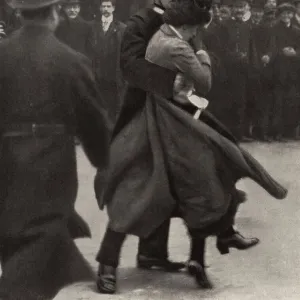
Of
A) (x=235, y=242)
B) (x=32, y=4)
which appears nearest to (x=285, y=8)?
(x=235, y=242)

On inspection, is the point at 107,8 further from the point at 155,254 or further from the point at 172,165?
the point at 155,254

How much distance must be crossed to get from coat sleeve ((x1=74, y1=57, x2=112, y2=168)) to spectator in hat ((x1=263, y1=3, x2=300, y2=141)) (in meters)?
0.95

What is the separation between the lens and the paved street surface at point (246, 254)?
389 cm

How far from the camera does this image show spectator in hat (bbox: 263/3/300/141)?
428 cm

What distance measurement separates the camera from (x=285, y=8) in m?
4.31

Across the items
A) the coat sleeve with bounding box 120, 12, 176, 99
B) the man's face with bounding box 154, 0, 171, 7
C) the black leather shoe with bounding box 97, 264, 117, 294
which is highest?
the man's face with bounding box 154, 0, 171, 7

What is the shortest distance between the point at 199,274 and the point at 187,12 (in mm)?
1265

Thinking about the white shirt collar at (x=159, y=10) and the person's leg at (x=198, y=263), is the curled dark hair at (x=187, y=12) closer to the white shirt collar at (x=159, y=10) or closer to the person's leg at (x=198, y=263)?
the white shirt collar at (x=159, y=10)

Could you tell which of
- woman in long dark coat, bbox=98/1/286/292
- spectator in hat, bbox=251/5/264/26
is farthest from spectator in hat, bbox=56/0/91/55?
spectator in hat, bbox=251/5/264/26

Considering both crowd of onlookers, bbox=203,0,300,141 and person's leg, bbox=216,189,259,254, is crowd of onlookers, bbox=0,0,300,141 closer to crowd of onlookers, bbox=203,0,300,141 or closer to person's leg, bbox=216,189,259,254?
crowd of onlookers, bbox=203,0,300,141

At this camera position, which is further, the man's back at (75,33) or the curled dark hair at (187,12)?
the man's back at (75,33)

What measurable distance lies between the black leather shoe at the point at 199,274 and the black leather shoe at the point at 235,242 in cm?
15

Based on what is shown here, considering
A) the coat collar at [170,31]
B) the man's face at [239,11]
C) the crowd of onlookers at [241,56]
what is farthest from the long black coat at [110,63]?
the man's face at [239,11]

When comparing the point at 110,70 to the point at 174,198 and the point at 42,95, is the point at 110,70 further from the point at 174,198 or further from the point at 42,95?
the point at 174,198
